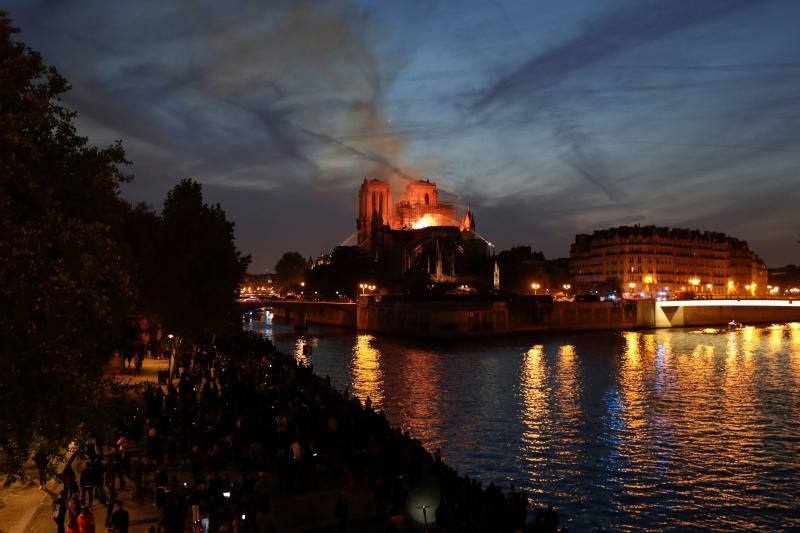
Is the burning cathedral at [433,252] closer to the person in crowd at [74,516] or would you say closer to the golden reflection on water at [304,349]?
the golden reflection on water at [304,349]

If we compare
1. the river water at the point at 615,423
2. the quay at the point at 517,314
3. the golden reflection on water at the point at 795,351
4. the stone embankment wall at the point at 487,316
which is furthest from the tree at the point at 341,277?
the golden reflection on water at the point at 795,351

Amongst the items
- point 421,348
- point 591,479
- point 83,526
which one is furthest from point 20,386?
point 421,348

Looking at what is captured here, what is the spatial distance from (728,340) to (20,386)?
276 ft

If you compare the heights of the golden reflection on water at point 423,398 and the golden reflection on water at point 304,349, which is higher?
the golden reflection on water at point 304,349

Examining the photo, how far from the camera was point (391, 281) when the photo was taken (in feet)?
495

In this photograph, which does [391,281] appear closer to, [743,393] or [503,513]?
[743,393]

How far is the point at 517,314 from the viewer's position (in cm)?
9338

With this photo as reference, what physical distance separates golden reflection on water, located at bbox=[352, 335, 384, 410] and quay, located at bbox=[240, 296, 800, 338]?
11.8m

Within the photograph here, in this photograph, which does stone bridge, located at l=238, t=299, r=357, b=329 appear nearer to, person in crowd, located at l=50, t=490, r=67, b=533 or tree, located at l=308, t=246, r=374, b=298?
tree, located at l=308, t=246, r=374, b=298

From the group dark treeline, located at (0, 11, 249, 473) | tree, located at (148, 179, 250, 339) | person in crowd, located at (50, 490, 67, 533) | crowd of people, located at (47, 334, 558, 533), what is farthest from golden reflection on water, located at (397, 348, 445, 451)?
dark treeline, located at (0, 11, 249, 473)

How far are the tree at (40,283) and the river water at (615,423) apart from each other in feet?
47.6

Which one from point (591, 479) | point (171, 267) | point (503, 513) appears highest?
point (171, 267)

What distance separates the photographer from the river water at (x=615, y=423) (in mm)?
22109

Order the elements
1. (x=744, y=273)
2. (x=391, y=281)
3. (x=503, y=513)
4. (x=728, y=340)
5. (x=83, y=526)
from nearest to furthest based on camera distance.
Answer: (x=83, y=526), (x=503, y=513), (x=728, y=340), (x=391, y=281), (x=744, y=273)
